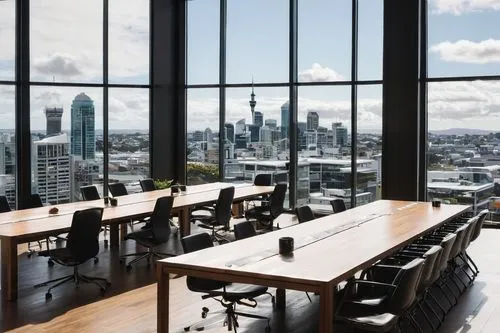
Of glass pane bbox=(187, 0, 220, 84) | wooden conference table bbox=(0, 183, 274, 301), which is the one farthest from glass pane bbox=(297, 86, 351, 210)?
glass pane bbox=(187, 0, 220, 84)

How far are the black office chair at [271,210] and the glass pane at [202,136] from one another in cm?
344

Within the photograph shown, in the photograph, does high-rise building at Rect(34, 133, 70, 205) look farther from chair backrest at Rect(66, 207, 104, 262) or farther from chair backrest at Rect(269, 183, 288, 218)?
chair backrest at Rect(66, 207, 104, 262)

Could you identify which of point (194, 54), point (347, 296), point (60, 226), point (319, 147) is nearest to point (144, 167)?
point (194, 54)

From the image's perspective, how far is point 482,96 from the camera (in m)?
10.1

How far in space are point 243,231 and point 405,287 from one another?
1.79 metres

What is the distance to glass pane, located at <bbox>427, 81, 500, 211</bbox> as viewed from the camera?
10.0m

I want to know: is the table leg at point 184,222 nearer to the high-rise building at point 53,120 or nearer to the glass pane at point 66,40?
the high-rise building at point 53,120

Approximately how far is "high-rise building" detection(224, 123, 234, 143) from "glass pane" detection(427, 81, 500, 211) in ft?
13.1

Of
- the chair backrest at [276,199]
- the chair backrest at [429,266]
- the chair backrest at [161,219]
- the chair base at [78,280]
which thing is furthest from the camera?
the chair backrest at [276,199]

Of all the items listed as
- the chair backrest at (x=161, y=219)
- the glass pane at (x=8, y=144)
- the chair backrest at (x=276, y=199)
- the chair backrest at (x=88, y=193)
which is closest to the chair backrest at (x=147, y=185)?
the chair backrest at (x=88, y=193)

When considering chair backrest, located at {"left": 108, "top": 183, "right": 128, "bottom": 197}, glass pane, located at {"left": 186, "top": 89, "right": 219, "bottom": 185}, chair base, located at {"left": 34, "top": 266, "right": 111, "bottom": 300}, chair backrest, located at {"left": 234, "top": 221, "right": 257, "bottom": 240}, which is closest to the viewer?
chair backrest, located at {"left": 234, "top": 221, "right": 257, "bottom": 240}

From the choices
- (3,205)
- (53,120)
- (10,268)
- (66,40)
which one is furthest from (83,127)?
(10,268)

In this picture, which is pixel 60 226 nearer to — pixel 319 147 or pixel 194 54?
pixel 319 147

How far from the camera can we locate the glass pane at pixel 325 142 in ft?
36.8
